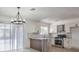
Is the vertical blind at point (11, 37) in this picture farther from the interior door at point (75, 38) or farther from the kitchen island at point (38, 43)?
the interior door at point (75, 38)

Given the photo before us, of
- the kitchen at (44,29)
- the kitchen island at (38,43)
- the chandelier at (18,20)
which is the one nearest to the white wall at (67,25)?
the kitchen at (44,29)

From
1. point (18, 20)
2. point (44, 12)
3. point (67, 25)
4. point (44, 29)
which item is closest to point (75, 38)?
point (67, 25)

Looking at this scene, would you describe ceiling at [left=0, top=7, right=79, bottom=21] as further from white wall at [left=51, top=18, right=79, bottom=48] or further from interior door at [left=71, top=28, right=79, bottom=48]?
interior door at [left=71, top=28, right=79, bottom=48]

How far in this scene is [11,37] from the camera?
122 cm

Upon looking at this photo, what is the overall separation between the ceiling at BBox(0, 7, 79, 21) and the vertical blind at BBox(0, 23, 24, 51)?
0.57ft

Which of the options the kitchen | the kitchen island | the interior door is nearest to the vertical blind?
the kitchen

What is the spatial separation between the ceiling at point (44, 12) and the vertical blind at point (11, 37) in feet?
0.57

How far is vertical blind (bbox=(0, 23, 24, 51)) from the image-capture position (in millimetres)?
1189

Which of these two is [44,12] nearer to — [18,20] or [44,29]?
[44,29]

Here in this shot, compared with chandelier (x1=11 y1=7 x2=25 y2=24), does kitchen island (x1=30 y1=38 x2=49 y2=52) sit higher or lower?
lower

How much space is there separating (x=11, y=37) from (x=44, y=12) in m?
0.63
